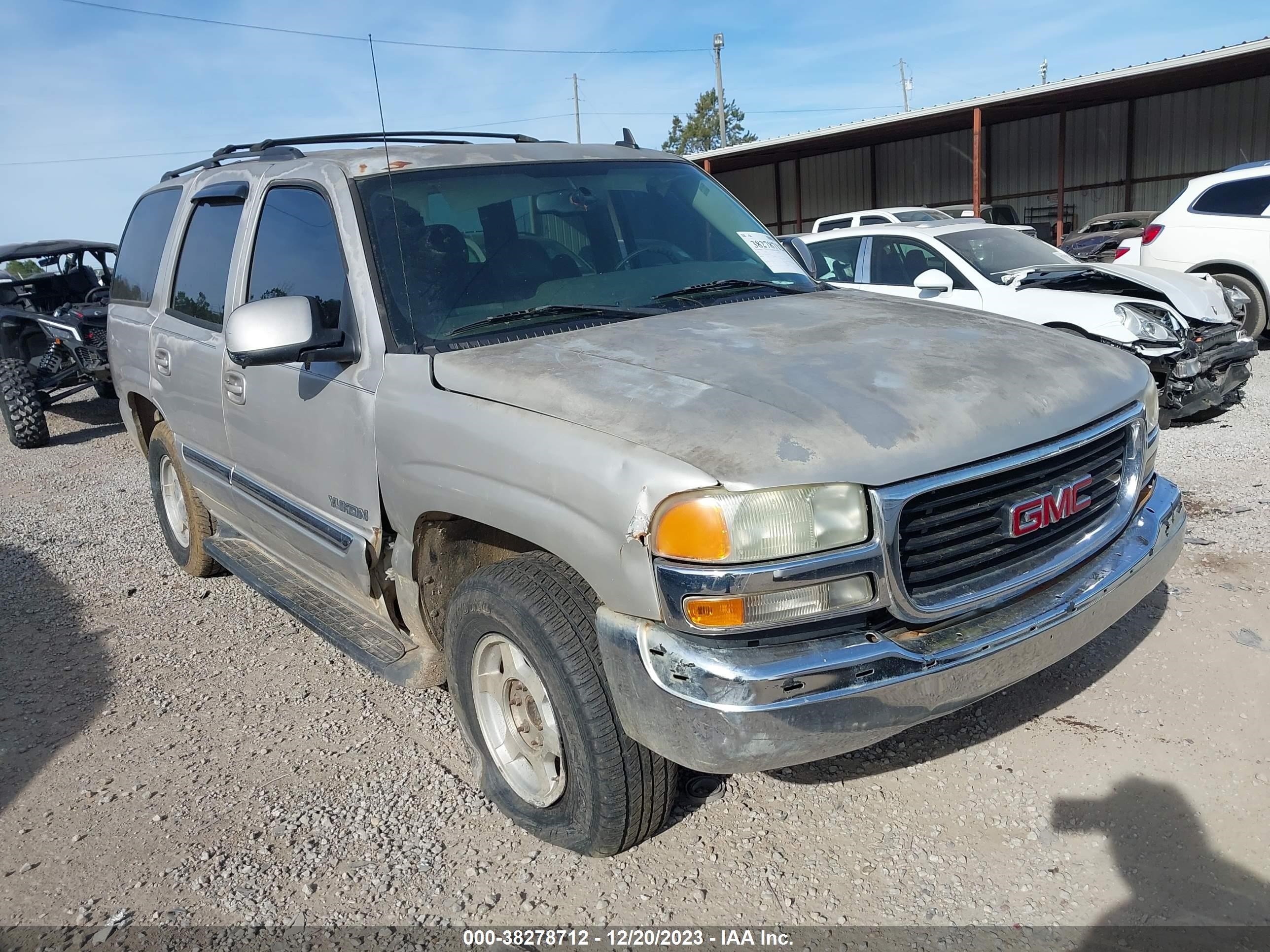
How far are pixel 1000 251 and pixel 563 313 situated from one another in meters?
6.12

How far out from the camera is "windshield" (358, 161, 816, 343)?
3018 millimetres

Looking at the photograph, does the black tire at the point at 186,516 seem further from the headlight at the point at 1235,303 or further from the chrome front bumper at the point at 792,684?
the headlight at the point at 1235,303

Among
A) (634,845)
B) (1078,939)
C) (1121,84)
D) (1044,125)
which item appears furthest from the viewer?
(1044,125)

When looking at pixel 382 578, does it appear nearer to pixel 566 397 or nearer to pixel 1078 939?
pixel 566 397

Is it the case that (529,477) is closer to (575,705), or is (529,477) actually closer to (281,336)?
(575,705)

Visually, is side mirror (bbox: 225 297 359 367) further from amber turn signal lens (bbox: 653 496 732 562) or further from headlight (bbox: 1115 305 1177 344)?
headlight (bbox: 1115 305 1177 344)

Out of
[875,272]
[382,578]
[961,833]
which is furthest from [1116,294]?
[382,578]

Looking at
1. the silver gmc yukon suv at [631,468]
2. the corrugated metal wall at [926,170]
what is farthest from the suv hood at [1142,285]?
the corrugated metal wall at [926,170]

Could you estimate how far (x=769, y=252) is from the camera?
12.5ft

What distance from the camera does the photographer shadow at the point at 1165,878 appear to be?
7.33 feet

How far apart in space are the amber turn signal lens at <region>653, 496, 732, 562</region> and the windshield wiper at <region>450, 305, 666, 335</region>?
1161mm

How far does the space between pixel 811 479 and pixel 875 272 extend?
262 inches

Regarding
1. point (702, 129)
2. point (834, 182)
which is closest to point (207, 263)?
point (834, 182)

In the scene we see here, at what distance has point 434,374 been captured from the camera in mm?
2727
